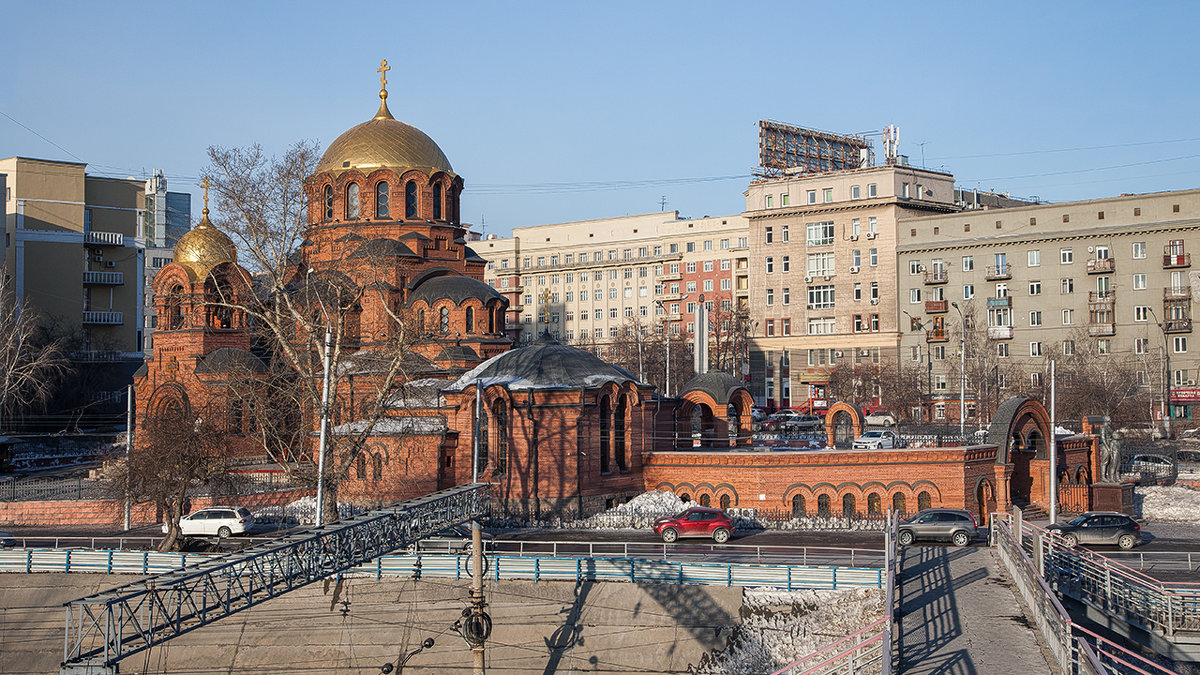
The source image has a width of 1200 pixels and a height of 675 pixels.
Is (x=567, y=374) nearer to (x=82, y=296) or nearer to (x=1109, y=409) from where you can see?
(x=1109, y=409)

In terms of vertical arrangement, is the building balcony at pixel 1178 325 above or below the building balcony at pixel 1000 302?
below

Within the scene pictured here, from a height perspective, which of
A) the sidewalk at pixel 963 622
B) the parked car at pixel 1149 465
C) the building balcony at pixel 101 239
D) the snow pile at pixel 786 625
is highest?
the building balcony at pixel 101 239

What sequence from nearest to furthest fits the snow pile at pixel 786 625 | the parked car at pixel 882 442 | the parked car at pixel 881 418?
the snow pile at pixel 786 625 → the parked car at pixel 882 442 → the parked car at pixel 881 418

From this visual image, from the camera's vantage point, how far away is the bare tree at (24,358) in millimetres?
46562

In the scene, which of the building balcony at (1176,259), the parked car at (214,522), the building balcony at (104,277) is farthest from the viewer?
the building balcony at (104,277)

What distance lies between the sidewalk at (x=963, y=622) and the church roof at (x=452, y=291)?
2224 cm

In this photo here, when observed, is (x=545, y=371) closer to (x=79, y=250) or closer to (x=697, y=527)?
(x=697, y=527)

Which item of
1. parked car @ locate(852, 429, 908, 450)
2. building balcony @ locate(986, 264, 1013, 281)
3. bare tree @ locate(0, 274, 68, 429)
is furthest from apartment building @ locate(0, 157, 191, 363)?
building balcony @ locate(986, 264, 1013, 281)

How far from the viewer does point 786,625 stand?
23.3 metres

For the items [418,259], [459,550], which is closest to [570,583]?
[459,550]

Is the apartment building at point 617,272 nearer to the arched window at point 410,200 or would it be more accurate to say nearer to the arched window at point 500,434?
the arched window at point 410,200

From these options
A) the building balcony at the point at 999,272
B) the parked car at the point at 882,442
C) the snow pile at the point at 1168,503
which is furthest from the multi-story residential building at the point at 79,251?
the snow pile at the point at 1168,503

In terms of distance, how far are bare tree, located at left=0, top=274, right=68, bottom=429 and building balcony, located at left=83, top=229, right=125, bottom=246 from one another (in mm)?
6624

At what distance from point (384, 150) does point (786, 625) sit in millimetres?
28857
